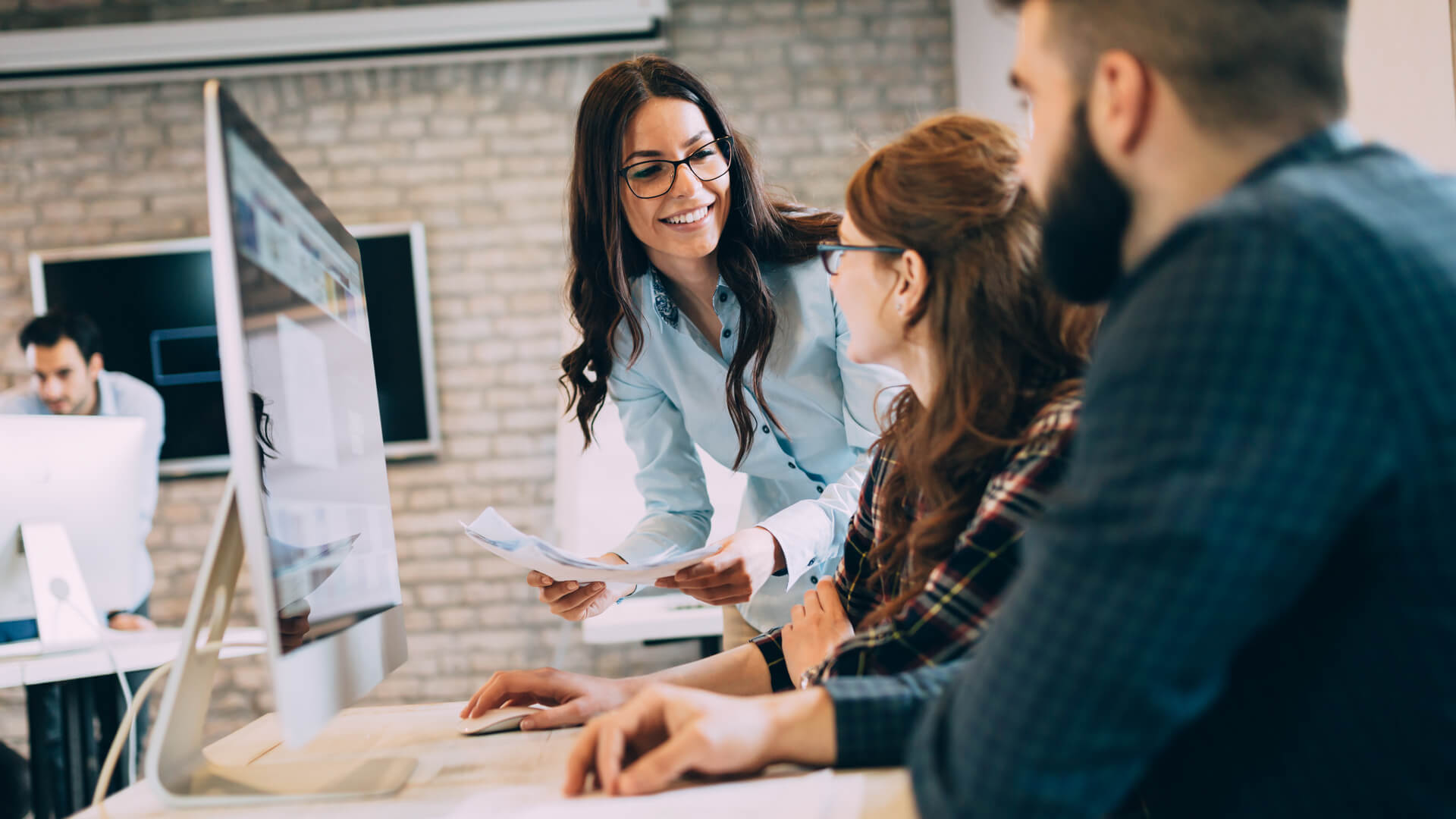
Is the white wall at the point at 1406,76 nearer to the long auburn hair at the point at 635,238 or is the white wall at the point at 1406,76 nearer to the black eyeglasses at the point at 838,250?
the black eyeglasses at the point at 838,250

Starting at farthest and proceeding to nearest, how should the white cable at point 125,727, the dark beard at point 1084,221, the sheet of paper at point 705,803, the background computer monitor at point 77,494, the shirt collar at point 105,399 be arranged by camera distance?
the shirt collar at point 105,399 < the background computer monitor at point 77,494 < the white cable at point 125,727 < the sheet of paper at point 705,803 < the dark beard at point 1084,221

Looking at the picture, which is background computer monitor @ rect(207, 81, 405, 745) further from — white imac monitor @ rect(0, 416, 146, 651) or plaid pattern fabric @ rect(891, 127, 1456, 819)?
white imac monitor @ rect(0, 416, 146, 651)

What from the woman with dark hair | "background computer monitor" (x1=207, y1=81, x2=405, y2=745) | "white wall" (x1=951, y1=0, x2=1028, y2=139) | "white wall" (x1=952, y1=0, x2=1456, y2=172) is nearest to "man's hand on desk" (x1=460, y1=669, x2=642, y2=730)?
"background computer monitor" (x1=207, y1=81, x2=405, y2=745)

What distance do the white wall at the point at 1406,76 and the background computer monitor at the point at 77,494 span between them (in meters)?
A: 2.35

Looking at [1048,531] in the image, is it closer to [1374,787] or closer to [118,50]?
[1374,787]

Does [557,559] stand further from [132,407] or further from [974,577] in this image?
[132,407]

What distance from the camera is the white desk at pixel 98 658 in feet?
6.41

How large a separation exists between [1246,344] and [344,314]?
0.95 m

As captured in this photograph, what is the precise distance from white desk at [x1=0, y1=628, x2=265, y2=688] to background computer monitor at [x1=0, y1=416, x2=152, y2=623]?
3.9 inches

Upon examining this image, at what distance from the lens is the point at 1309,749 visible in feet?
1.63

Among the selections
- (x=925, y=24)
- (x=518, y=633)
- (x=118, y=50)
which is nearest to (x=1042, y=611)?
(x=518, y=633)

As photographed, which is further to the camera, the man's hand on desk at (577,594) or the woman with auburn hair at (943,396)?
the man's hand on desk at (577,594)

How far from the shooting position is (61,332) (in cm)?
313

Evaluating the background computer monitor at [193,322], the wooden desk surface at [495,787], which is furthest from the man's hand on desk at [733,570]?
the background computer monitor at [193,322]
